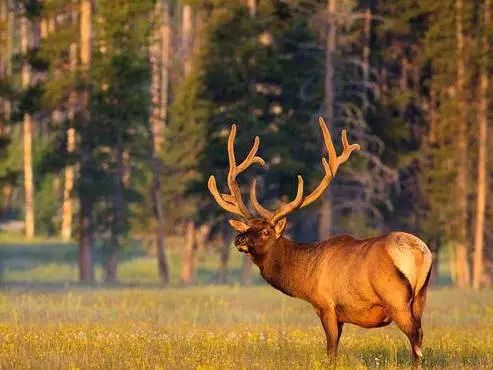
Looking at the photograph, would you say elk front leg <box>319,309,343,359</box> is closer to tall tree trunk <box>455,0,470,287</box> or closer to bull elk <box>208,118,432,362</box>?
bull elk <box>208,118,432,362</box>

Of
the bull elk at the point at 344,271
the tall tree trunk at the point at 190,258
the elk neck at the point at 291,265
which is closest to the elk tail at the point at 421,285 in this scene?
the bull elk at the point at 344,271

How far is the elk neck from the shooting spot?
1677 cm

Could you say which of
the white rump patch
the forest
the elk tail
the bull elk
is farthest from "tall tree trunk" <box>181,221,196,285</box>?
the white rump patch

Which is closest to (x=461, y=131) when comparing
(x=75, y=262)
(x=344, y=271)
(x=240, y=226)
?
(x=75, y=262)

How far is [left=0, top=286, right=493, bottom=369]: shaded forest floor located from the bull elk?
525 millimetres

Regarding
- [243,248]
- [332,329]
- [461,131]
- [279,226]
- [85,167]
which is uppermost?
[461,131]

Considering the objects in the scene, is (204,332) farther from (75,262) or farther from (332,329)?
(75,262)

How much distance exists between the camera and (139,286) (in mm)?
40188

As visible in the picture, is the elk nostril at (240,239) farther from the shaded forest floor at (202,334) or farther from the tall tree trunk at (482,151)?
the tall tree trunk at (482,151)

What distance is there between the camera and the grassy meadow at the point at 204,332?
16047 millimetres

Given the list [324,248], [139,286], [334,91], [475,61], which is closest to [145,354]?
[324,248]

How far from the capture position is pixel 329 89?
152 ft

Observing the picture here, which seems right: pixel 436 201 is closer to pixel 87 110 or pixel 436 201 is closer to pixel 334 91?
pixel 334 91

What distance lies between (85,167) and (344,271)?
31.8 meters
